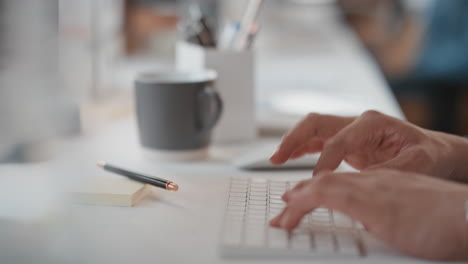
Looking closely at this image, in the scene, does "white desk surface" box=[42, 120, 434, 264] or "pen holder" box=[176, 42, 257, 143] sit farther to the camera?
"pen holder" box=[176, 42, 257, 143]

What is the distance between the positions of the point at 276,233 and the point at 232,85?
0.42 metres

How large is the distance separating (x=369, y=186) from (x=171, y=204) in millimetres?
220

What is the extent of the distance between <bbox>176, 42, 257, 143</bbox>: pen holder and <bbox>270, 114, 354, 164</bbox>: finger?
0.23 meters

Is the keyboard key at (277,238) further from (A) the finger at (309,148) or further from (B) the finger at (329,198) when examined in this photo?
(A) the finger at (309,148)

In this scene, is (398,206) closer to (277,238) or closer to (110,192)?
(277,238)

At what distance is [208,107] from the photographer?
0.81m

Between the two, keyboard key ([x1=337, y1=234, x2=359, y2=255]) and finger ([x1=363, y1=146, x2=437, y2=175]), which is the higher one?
finger ([x1=363, y1=146, x2=437, y2=175])

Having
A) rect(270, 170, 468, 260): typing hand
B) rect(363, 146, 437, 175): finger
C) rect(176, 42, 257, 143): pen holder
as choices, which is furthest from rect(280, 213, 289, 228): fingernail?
rect(176, 42, 257, 143): pen holder

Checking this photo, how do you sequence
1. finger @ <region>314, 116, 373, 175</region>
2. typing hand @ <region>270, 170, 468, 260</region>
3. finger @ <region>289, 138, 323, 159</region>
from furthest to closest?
1. finger @ <region>289, 138, 323, 159</region>
2. finger @ <region>314, 116, 373, 175</region>
3. typing hand @ <region>270, 170, 468, 260</region>

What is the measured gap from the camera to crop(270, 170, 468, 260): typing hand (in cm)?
50

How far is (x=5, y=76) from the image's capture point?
639mm

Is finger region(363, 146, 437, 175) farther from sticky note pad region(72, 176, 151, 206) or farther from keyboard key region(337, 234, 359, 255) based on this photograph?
sticky note pad region(72, 176, 151, 206)

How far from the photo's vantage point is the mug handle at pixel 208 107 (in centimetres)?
80

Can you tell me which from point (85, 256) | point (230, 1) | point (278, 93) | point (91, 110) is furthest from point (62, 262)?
point (230, 1)
